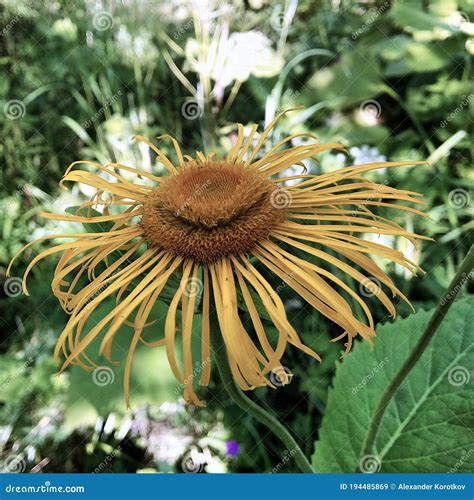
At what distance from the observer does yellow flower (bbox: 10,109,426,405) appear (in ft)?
2.05

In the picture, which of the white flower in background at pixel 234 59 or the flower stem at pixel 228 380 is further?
the white flower in background at pixel 234 59

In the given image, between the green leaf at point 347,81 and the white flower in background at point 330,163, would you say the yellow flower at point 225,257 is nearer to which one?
the white flower in background at point 330,163

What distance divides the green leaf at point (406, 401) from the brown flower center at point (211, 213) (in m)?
0.38

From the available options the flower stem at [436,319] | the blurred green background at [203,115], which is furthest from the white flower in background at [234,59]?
the flower stem at [436,319]

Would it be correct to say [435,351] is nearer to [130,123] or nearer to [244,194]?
[244,194]

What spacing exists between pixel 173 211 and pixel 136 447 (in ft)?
2.55

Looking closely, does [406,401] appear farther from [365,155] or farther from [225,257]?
[365,155]

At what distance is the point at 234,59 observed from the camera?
175 centimetres

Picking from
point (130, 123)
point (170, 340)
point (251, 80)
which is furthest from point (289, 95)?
point (170, 340)

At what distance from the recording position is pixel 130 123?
6.02ft

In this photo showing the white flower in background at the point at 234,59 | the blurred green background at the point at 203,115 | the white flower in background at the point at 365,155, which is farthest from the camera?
the white flower in background at the point at 234,59

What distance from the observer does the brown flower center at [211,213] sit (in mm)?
712

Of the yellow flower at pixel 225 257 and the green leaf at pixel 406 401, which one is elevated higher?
the yellow flower at pixel 225 257

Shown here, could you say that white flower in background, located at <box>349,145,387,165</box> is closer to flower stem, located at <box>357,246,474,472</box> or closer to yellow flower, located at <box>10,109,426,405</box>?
yellow flower, located at <box>10,109,426,405</box>
